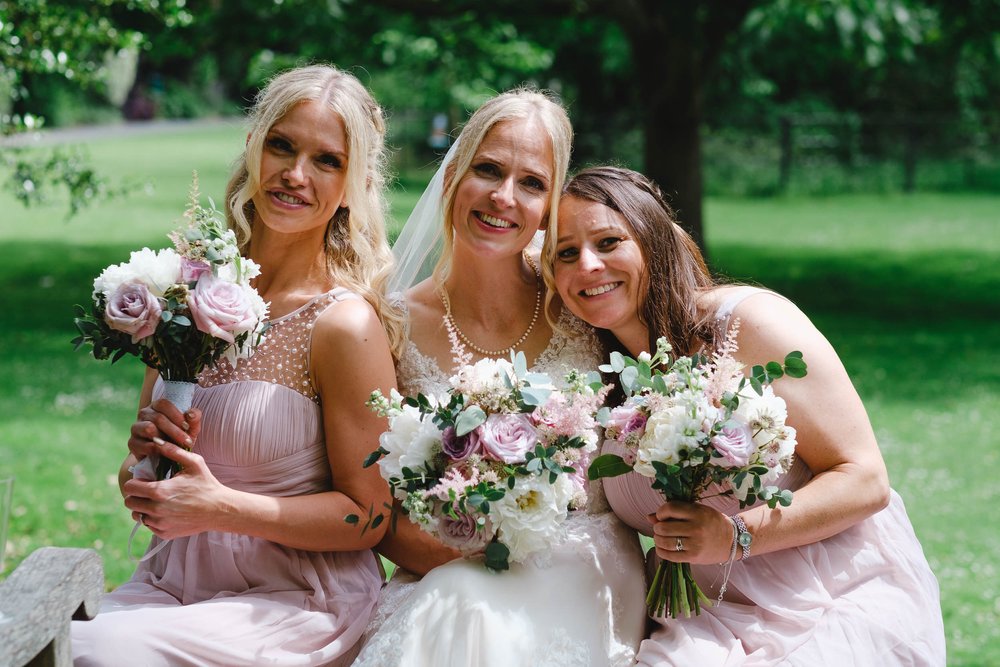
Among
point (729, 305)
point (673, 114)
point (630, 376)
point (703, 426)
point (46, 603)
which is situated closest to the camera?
point (46, 603)

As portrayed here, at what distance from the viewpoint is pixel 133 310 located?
3162 mm

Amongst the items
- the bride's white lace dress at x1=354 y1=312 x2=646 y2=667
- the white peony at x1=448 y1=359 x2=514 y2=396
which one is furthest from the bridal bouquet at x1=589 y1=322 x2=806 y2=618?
the bride's white lace dress at x1=354 y1=312 x2=646 y2=667

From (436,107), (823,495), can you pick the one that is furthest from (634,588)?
(436,107)

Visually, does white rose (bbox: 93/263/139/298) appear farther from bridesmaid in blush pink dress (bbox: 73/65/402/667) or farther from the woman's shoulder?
the woman's shoulder

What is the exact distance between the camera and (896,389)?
10.9 metres

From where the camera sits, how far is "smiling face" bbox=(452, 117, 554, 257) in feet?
13.0

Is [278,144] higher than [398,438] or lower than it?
higher

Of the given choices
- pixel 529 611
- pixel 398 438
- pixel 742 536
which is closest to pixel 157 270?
pixel 398 438

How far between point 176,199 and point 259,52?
12.6m

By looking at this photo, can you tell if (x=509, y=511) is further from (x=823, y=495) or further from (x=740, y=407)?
(x=823, y=495)

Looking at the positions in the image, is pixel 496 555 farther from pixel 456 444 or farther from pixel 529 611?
pixel 456 444

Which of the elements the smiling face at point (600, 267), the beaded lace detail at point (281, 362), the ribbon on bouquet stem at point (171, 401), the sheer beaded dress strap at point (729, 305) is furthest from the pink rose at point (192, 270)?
the sheer beaded dress strap at point (729, 305)

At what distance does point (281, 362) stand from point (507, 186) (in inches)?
37.6

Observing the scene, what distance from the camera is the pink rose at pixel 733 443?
3.03 metres
